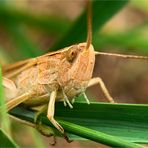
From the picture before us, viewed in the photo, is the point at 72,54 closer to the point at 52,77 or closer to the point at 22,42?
the point at 52,77

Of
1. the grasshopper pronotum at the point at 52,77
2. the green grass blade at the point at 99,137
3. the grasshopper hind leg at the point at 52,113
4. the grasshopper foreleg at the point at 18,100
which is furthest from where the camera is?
the grasshopper foreleg at the point at 18,100

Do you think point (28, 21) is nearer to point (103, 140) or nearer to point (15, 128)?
point (15, 128)

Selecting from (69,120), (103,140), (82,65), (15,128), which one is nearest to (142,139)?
(103,140)

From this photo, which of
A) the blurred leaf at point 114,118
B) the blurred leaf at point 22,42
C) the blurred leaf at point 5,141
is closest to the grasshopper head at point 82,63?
the blurred leaf at point 114,118

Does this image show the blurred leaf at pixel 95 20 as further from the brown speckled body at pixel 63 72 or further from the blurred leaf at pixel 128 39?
the blurred leaf at pixel 128 39

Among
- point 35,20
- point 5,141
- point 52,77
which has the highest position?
point 35,20

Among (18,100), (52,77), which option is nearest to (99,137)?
(52,77)
